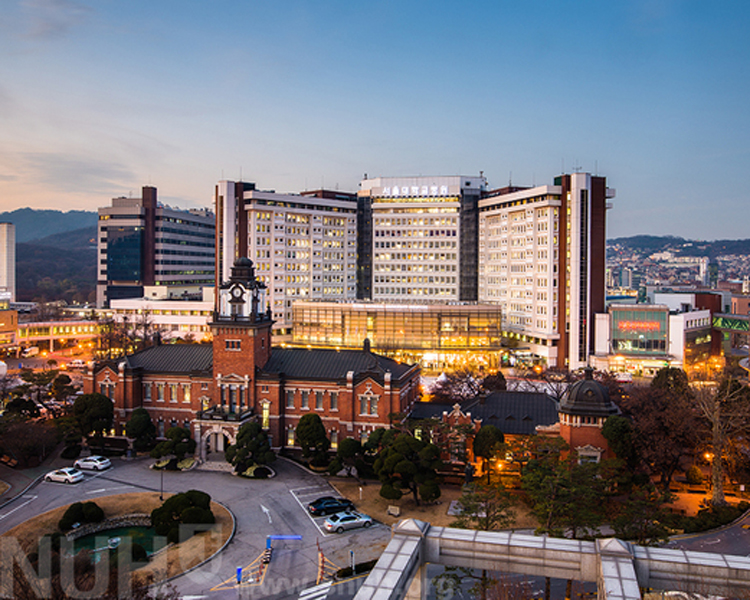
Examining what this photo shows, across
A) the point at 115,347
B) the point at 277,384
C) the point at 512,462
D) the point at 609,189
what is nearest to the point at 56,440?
the point at 277,384

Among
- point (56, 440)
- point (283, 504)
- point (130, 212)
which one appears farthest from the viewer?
point (130, 212)

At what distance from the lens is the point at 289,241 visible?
162 meters

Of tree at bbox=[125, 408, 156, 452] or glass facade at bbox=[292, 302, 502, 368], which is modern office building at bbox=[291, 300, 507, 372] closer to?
glass facade at bbox=[292, 302, 502, 368]

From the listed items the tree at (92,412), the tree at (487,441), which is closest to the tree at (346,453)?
the tree at (487,441)

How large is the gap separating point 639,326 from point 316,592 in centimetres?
10296

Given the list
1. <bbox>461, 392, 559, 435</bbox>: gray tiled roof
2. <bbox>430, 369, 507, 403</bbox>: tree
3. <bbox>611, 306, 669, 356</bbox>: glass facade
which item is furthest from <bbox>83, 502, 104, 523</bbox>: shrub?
<bbox>611, 306, 669, 356</bbox>: glass facade

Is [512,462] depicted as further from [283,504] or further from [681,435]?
[283,504]

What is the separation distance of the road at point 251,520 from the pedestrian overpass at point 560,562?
56.2ft

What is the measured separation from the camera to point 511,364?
137 meters

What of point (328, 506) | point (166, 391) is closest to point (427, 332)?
point (166, 391)

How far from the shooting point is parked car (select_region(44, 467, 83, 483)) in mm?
59812

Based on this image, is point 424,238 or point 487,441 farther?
point 424,238

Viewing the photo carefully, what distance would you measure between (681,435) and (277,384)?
42924 mm

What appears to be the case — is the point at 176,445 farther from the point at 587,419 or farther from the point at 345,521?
the point at 587,419
